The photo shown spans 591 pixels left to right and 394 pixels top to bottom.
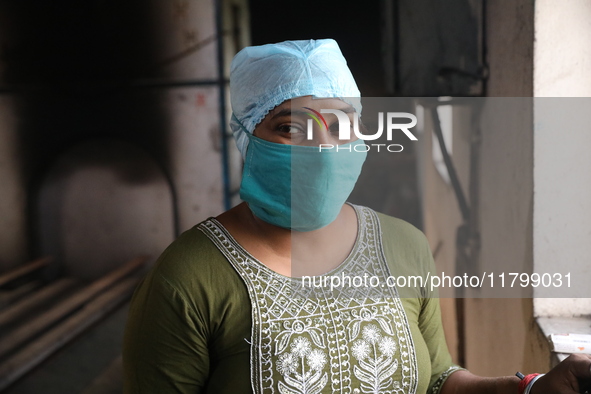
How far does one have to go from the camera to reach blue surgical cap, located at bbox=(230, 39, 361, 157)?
0.95m

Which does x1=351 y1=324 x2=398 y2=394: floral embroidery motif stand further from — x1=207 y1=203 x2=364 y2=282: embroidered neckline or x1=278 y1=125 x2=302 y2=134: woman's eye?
x1=278 y1=125 x2=302 y2=134: woman's eye

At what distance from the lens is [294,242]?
1.03 meters

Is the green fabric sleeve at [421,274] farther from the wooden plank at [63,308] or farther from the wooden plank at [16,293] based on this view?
the wooden plank at [16,293]

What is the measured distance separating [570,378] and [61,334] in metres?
2.00

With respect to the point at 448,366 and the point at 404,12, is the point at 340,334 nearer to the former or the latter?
→ the point at 448,366

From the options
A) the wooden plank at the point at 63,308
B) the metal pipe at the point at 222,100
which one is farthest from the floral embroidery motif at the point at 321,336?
the wooden plank at the point at 63,308

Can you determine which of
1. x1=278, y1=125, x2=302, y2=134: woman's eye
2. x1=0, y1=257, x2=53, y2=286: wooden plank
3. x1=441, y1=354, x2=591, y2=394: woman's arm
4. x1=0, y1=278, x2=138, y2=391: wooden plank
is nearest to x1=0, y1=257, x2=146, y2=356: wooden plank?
x1=0, y1=278, x2=138, y2=391: wooden plank

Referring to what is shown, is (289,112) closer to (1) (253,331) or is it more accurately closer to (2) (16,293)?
(1) (253,331)

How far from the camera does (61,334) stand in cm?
226

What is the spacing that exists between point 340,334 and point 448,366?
0.31 meters

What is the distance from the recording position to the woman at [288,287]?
895mm

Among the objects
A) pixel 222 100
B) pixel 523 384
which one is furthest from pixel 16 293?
pixel 523 384

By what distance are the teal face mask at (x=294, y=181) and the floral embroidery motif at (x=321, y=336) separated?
0.09 metres

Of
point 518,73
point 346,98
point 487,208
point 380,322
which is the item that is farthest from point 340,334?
point 487,208
